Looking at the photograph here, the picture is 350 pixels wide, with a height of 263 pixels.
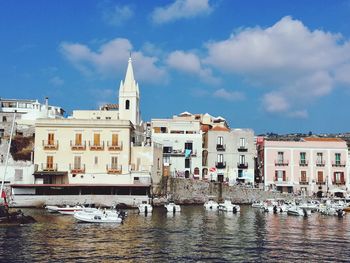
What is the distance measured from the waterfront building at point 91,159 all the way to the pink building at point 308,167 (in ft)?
82.5

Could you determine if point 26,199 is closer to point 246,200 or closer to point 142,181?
point 142,181

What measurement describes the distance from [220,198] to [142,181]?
571 inches

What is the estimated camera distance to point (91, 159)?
72.4 m

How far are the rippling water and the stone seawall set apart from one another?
21.6 metres

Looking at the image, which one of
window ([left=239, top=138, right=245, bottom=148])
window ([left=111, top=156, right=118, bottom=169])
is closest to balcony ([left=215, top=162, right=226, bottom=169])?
window ([left=239, top=138, right=245, bottom=148])

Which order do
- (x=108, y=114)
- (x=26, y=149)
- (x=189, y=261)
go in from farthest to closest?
1. (x=108, y=114)
2. (x=26, y=149)
3. (x=189, y=261)

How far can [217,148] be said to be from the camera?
89.1 meters

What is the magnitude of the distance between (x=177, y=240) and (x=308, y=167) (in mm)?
54695

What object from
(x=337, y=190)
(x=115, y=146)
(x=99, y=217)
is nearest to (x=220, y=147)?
(x=337, y=190)

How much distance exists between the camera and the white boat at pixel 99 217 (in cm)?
5056

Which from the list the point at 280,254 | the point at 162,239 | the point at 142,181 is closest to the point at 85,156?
the point at 142,181

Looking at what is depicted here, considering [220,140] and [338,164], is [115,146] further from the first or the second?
[338,164]

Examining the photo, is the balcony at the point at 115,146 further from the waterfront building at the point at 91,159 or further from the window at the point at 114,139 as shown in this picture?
the window at the point at 114,139

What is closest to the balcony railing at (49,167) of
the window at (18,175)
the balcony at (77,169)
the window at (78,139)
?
the balcony at (77,169)
